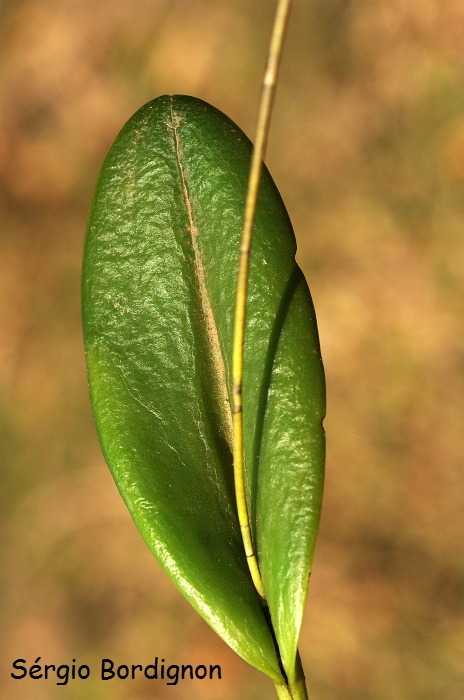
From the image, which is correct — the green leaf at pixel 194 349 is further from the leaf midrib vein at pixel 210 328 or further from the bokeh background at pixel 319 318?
the bokeh background at pixel 319 318

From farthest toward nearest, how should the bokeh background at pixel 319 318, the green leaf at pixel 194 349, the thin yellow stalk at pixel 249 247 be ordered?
the bokeh background at pixel 319 318 → the green leaf at pixel 194 349 → the thin yellow stalk at pixel 249 247

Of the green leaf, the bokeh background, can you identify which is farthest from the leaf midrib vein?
the bokeh background

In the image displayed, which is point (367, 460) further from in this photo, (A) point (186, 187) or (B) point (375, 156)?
(A) point (186, 187)

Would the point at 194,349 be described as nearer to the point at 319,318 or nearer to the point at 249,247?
the point at 249,247

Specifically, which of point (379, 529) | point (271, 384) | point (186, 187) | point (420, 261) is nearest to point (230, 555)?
point (271, 384)

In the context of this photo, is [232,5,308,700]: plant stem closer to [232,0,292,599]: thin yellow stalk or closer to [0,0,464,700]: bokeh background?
[232,0,292,599]: thin yellow stalk

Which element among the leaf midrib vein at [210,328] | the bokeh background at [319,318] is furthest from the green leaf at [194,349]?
the bokeh background at [319,318]

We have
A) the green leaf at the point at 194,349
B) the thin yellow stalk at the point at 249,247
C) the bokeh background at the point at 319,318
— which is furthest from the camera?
the bokeh background at the point at 319,318
